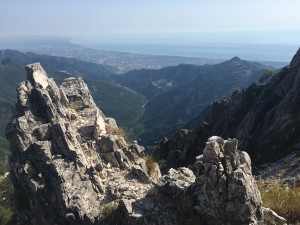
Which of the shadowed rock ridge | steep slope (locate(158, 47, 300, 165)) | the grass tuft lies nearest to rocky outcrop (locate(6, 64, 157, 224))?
the shadowed rock ridge

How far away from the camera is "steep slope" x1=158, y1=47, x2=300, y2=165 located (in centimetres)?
4712

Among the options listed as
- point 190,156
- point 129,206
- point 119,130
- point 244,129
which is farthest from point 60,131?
point 190,156

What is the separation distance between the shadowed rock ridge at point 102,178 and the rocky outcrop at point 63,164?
0.16ft

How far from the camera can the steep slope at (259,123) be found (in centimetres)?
4712

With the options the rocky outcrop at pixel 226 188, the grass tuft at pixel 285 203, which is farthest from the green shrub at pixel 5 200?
the grass tuft at pixel 285 203

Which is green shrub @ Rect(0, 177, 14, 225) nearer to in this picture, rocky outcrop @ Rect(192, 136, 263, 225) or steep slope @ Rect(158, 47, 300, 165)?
steep slope @ Rect(158, 47, 300, 165)

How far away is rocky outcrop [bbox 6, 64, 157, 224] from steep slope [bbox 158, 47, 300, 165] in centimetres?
2700

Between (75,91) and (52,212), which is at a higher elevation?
(75,91)

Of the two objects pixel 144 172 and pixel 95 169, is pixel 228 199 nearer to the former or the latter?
pixel 144 172

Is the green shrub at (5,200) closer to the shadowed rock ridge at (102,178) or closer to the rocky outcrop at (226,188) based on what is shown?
the shadowed rock ridge at (102,178)

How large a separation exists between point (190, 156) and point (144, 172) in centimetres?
5279

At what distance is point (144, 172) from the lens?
20500mm

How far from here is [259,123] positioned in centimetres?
6084

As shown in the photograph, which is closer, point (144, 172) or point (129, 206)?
point (129, 206)
